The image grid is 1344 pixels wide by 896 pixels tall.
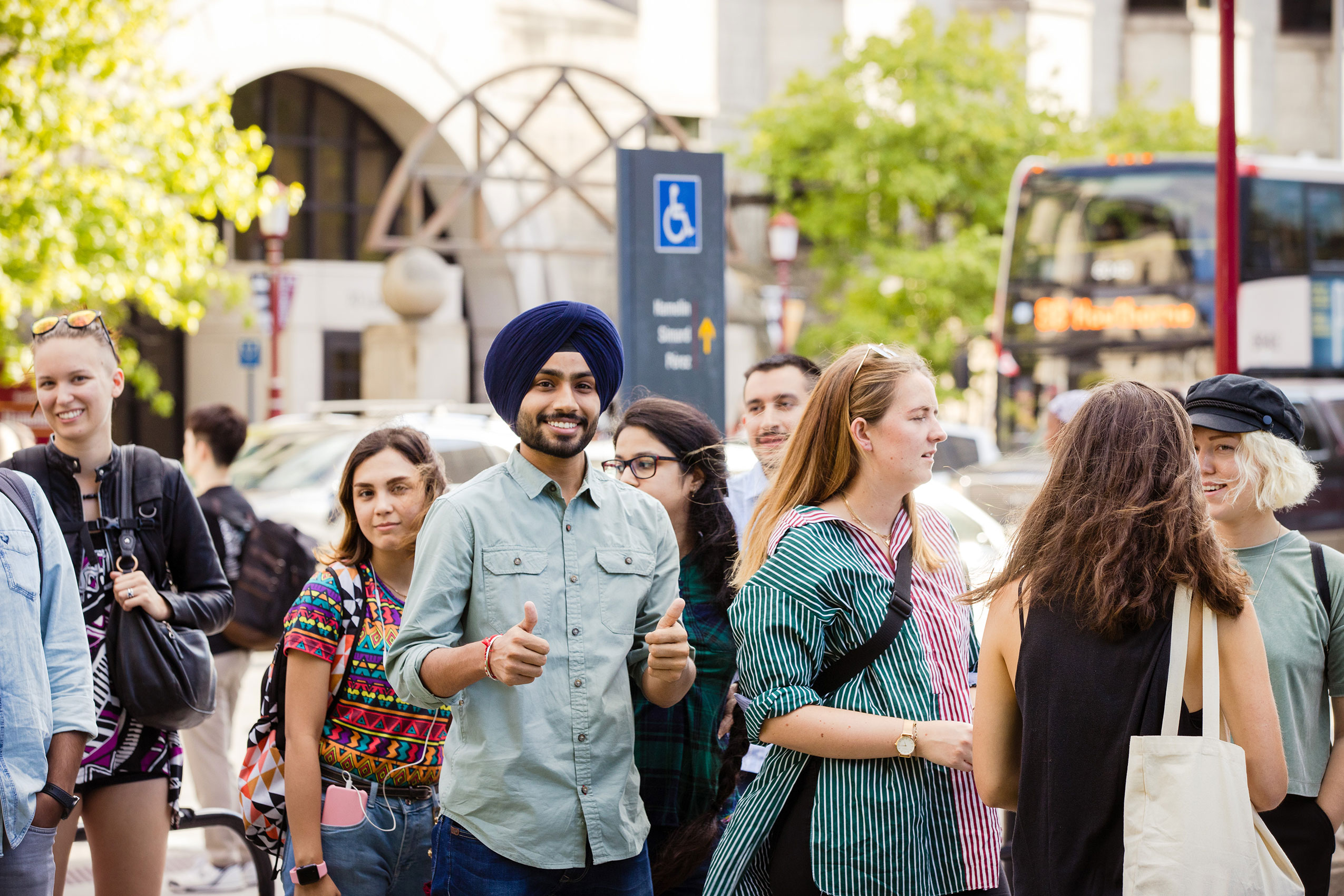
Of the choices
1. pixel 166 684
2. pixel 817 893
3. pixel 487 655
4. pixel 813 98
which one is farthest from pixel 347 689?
pixel 813 98

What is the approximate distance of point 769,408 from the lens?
4.83 meters

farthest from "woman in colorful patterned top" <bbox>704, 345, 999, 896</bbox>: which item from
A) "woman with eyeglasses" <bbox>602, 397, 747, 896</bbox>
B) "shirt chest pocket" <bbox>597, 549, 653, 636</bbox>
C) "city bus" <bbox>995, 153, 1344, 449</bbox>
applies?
"city bus" <bbox>995, 153, 1344, 449</bbox>

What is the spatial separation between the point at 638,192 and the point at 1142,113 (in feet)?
77.5

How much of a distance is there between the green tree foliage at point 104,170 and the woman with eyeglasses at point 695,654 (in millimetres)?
9343

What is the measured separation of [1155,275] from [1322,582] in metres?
14.3

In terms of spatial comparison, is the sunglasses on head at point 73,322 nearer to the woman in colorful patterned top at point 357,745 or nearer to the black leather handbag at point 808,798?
the woman in colorful patterned top at point 357,745

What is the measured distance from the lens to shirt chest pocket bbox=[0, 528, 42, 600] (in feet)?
9.68

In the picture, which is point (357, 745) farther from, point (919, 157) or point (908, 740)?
point (919, 157)

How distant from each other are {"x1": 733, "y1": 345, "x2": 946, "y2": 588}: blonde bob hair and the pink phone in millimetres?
1069

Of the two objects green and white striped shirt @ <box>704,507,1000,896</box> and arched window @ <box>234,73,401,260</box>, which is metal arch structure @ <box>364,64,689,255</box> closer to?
arched window @ <box>234,73,401,260</box>

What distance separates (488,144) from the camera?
25.5 meters

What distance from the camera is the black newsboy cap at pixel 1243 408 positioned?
314 centimetres

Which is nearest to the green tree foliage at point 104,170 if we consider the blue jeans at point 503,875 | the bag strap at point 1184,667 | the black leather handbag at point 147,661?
the black leather handbag at point 147,661

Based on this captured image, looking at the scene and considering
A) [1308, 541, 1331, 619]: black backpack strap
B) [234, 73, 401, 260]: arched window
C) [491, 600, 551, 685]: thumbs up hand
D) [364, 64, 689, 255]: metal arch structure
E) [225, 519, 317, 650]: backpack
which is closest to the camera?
[491, 600, 551, 685]: thumbs up hand
